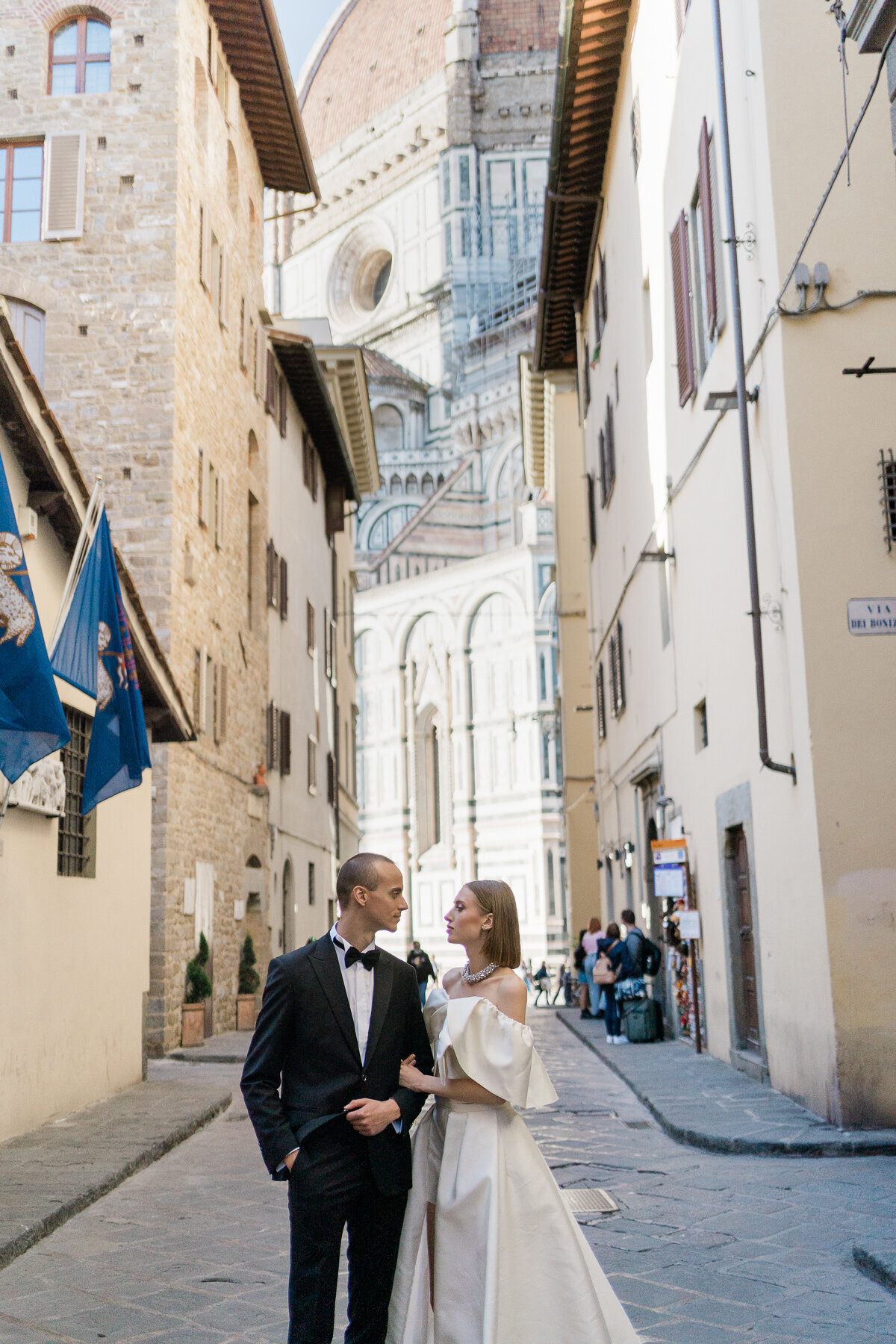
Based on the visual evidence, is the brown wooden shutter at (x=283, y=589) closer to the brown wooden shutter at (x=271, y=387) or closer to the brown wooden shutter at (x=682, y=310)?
the brown wooden shutter at (x=271, y=387)

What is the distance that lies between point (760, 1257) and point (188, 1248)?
2.46m

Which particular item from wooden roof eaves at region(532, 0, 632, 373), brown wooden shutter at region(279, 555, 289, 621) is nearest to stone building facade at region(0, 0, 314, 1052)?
brown wooden shutter at region(279, 555, 289, 621)

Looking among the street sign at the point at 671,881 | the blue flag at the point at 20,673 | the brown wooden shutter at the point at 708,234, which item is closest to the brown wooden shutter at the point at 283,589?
the street sign at the point at 671,881

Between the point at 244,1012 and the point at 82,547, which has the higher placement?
the point at 82,547

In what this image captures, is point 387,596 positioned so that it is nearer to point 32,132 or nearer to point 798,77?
point 32,132

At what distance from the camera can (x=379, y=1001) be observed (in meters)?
3.65

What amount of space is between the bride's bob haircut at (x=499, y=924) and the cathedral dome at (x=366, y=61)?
227 ft

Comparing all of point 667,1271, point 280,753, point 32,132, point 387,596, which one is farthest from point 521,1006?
point 387,596

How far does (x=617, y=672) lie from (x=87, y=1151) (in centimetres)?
1266

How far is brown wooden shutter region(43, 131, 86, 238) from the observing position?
17266 mm

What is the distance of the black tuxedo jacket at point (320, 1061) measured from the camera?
11.6 feet

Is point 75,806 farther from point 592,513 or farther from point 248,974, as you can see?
point 592,513

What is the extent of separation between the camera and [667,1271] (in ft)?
17.9

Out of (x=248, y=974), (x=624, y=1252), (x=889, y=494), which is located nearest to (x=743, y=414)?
(x=889, y=494)
